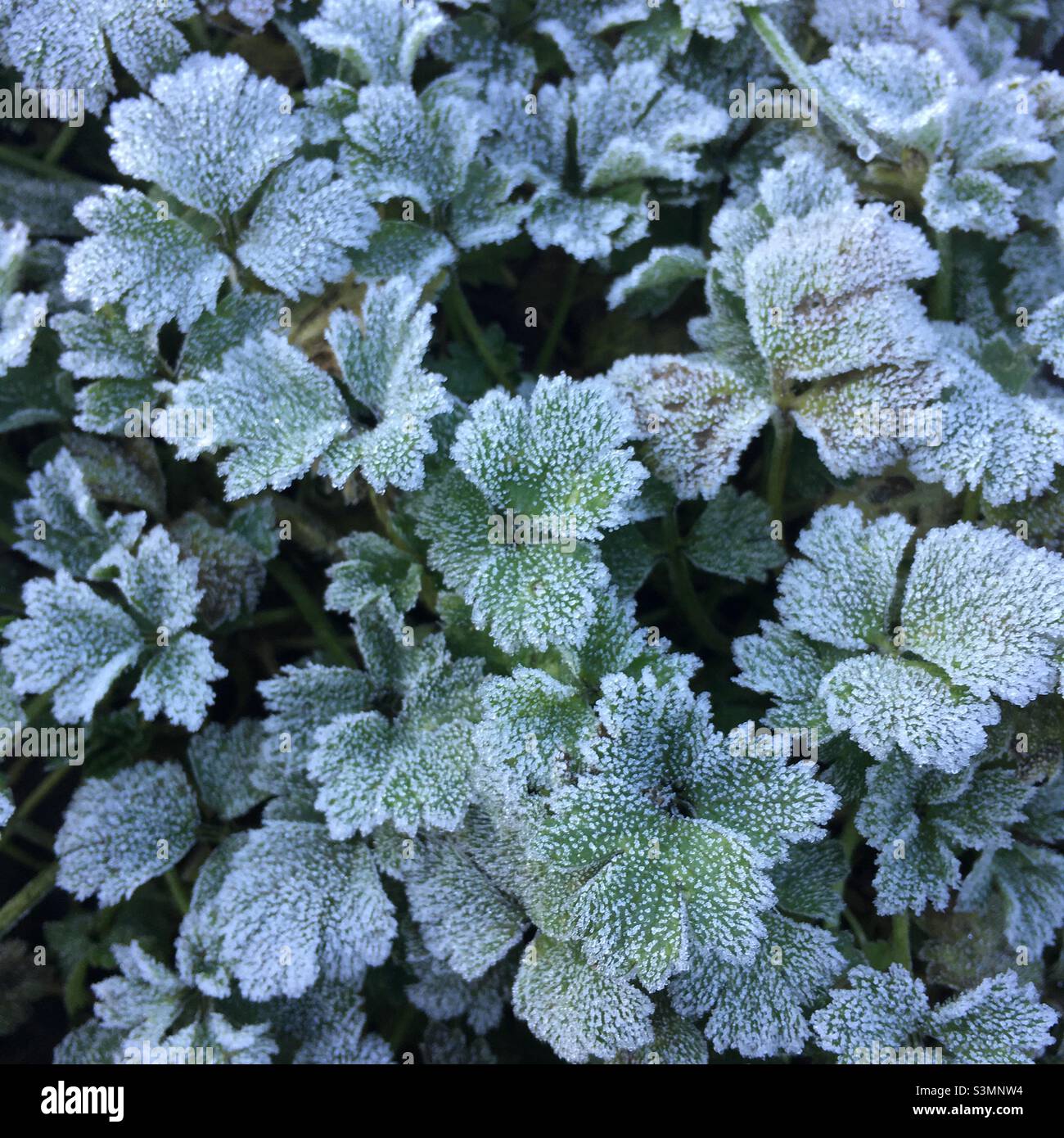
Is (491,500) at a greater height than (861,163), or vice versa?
(861,163)

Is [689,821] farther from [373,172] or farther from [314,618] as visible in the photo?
[373,172]

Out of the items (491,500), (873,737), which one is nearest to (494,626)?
(491,500)

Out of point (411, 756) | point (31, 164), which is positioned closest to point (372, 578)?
point (411, 756)

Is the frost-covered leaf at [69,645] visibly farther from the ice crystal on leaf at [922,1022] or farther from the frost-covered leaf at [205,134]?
the ice crystal on leaf at [922,1022]

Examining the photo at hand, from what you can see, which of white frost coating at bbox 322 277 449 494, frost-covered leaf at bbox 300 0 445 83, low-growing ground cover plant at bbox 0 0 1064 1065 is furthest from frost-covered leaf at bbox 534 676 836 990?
frost-covered leaf at bbox 300 0 445 83

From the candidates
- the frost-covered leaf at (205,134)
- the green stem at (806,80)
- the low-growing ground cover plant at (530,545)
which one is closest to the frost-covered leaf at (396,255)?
the low-growing ground cover plant at (530,545)
